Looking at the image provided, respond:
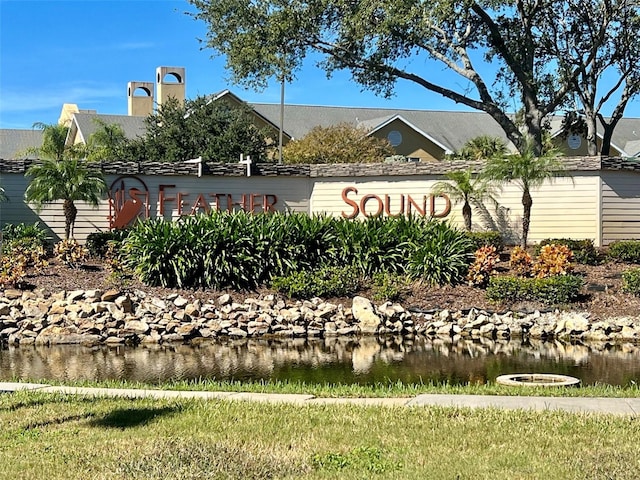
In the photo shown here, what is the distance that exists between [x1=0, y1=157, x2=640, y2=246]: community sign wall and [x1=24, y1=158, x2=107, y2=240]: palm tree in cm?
178

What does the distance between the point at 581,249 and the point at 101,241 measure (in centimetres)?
1248

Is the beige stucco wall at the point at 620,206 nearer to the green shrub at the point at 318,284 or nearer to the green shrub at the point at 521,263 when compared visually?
the green shrub at the point at 521,263

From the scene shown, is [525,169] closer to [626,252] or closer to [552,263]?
[626,252]

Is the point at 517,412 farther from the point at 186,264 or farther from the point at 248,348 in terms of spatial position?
the point at 186,264

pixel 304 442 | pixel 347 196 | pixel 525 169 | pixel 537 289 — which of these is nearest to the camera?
pixel 304 442

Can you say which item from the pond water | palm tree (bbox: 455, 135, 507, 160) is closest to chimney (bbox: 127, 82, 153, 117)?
palm tree (bbox: 455, 135, 507, 160)

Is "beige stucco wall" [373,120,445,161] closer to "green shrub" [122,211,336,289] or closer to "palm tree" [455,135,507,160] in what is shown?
"palm tree" [455,135,507,160]

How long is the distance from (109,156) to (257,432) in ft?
125

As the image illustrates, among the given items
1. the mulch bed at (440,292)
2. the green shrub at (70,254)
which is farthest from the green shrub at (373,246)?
the green shrub at (70,254)

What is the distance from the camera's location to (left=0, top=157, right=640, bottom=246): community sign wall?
24625mm

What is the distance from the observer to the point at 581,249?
22062 millimetres

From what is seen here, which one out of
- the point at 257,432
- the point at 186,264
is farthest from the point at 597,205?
the point at 257,432

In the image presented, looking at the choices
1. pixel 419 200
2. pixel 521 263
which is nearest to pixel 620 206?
pixel 419 200

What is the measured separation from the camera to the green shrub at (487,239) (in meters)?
22.6
